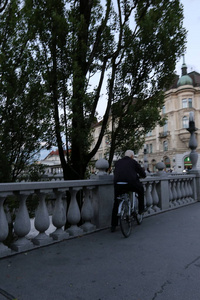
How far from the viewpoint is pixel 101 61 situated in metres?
7.44

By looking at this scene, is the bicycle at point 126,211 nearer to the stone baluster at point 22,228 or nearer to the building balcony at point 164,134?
the stone baluster at point 22,228

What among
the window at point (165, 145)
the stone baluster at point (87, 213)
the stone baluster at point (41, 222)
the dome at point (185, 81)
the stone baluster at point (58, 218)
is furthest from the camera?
the window at point (165, 145)

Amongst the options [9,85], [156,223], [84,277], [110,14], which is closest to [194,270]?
[84,277]

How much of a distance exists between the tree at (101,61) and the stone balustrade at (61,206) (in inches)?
64.1

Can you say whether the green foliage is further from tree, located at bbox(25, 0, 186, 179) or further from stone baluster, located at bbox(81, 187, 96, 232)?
stone baluster, located at bbox(81, 187, 96, 232)

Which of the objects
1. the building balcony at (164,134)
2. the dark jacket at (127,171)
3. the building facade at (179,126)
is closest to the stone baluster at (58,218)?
the dark jacket at (127,171)

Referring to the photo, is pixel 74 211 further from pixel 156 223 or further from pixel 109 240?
pixel 156 223

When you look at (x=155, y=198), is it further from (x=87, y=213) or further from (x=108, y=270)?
(x=108, y=270)

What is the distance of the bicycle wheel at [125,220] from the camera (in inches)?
175

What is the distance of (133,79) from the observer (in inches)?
295

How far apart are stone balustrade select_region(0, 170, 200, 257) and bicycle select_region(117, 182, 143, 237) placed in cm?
47

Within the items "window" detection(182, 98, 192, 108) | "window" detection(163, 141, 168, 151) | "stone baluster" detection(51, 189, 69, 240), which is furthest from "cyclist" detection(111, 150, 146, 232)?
"window" detection(163, 141, 168, 151)

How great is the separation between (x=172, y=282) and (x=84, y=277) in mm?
943

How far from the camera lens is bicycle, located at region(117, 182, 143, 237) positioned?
179 inches
